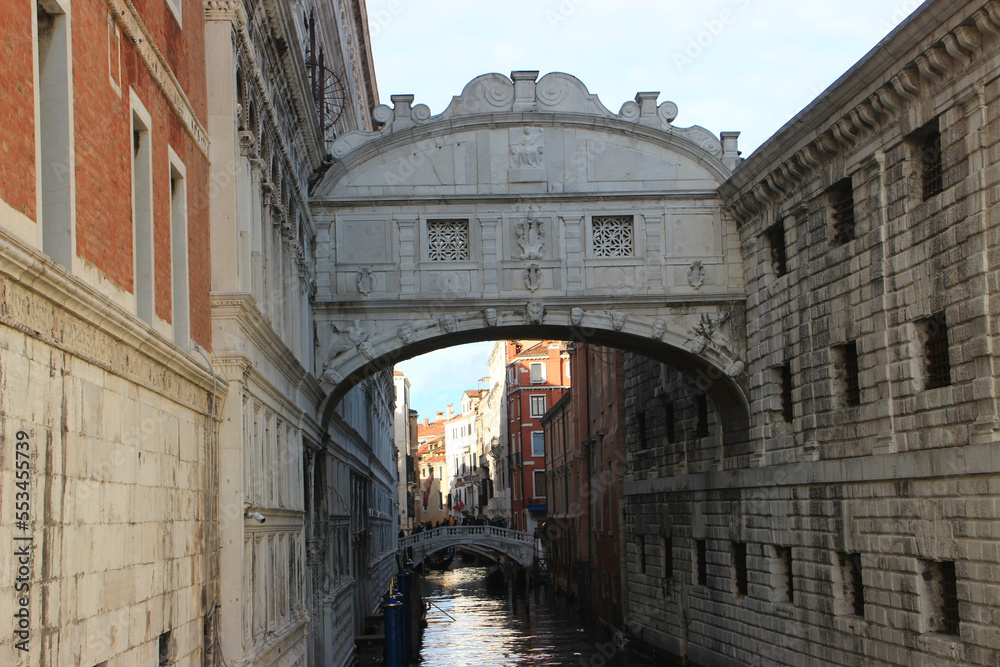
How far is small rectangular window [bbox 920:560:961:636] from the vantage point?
44.2ft

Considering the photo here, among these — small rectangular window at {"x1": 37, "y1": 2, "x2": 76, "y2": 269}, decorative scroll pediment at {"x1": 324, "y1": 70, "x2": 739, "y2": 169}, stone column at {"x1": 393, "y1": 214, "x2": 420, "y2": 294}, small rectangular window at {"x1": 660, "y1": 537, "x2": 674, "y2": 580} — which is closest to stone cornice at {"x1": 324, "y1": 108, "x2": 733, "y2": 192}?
decorative scroll pediment at {"x1": 324, "y1": 70, "x2": 739, "y2": 169}

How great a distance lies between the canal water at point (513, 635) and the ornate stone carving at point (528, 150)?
1096cm

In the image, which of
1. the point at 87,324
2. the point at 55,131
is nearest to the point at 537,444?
the point at 87,324

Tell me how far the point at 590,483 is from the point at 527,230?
54.8 feet

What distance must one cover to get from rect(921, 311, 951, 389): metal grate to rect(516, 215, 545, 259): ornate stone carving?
7271 millimetres

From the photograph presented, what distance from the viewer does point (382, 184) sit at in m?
19.8

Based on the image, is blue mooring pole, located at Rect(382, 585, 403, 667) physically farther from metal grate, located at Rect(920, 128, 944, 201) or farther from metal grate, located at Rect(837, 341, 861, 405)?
metal grate, located at Rect(920, 128, 944, 201)

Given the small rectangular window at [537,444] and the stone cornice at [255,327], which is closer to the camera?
the stone cornice at [255,327]

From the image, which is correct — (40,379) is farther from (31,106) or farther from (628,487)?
(628,487)

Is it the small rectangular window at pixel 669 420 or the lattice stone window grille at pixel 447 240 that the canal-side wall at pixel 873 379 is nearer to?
the small rectangular window at pixel 669 420

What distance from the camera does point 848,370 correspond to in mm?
16344

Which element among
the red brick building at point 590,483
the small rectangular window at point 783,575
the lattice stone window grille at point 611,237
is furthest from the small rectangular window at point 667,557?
the lattice stone window grille at point 611,237

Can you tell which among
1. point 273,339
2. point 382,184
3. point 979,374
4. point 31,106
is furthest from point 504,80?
point 31,106

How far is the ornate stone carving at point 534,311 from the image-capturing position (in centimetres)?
1939
